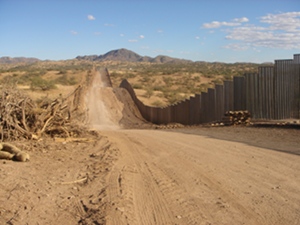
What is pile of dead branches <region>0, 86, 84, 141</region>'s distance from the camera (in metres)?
12.1

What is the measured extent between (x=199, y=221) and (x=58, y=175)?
4191 millimetres

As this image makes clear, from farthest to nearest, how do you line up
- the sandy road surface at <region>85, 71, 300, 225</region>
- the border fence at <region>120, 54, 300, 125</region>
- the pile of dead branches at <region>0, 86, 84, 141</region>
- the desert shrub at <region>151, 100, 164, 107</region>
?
the desert shrub at <region>151, 100, 164, 107</region>, the border fence at <region>120, 54, 300, 125</region>, the pile of dead branches at <region>0, 86, 84, 141</region>, the sandy road surface at <region>85, 71, 300, 225</region>

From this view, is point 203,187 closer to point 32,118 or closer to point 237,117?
point 32,118

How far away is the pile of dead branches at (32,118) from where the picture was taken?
12133 mm

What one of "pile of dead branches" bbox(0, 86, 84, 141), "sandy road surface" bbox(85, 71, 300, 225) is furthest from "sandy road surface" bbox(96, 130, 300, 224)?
"pile of dead branches" bbox(0, 86, 84, 141)

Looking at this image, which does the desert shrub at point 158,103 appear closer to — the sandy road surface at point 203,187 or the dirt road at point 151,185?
the dirt road at point 151,185

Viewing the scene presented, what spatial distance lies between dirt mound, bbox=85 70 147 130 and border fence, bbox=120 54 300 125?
32.6 ft

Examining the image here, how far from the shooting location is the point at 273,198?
7109 mm

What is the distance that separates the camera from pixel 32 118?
13.1 meters

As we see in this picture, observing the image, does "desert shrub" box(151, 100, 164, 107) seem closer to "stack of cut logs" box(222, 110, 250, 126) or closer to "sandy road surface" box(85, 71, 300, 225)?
"stack of cut logs" box(222, 110, 250, 126)

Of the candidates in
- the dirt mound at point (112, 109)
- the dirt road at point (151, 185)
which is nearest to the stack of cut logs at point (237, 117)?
the dirt road at point (151, 185)

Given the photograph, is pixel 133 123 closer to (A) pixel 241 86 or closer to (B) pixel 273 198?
(A) pixel 241 86

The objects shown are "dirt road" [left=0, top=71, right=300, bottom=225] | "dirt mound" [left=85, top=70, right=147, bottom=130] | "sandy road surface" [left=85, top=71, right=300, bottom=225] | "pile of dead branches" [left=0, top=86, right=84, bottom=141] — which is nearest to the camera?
"sandy road surface" [left=85, top=71, right=300, bottom=225]

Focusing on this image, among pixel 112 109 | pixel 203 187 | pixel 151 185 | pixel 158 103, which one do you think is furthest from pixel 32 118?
pixel 158 103
